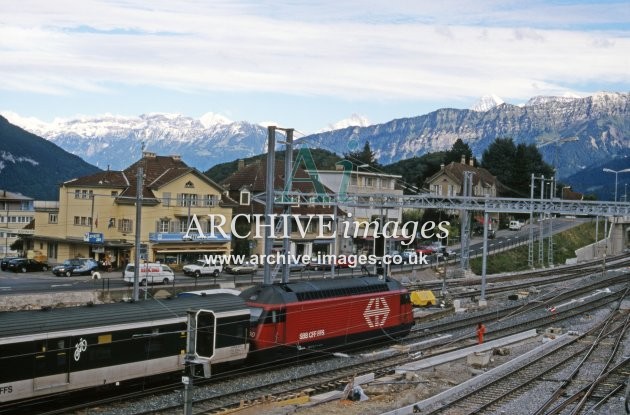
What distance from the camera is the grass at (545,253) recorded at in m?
71.5

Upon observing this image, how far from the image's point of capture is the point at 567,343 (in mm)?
31750

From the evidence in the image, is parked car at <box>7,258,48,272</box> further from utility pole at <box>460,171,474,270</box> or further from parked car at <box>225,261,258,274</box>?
utility pole at <box>460,171,474,270</box>

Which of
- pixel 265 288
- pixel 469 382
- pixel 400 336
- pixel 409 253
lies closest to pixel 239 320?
pixel 265 288

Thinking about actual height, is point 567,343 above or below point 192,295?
below

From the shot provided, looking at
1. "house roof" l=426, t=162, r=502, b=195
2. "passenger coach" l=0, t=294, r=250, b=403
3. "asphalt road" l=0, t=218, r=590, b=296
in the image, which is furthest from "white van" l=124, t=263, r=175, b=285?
"house roof" l=426, t=162, r=502, b=195

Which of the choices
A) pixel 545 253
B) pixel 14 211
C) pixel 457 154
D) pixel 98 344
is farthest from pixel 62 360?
pixel 457 154

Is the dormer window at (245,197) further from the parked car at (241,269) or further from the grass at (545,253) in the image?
the grass at (545,253)

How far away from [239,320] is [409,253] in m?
47.0

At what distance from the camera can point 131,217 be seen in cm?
5728

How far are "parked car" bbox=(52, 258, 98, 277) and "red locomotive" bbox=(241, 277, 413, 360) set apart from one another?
2662 centimetres

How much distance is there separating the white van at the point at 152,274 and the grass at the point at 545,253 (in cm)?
3020

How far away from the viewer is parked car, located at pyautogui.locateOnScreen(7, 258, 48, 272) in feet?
173

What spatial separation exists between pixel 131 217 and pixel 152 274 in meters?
10.9

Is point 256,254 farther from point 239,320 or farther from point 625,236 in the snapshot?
point 625,236
